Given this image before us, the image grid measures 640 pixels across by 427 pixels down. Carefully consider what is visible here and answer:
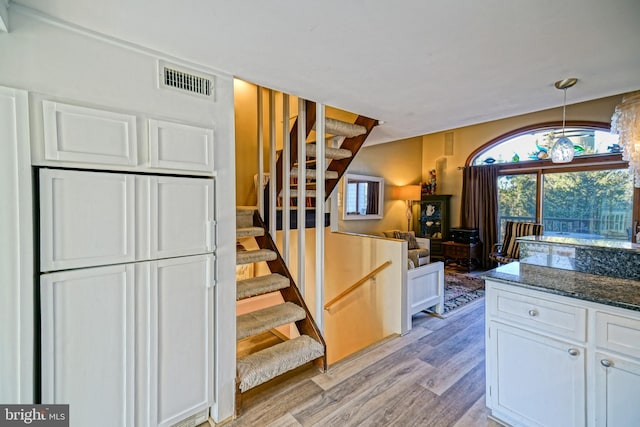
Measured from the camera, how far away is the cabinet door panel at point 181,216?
1.58 m

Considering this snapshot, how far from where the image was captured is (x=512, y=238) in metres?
5.65

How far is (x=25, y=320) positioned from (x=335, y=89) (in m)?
2.21

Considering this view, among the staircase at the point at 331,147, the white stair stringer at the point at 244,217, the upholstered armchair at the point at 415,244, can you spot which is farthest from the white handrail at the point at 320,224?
the upholstered armchair at the point at 415,244

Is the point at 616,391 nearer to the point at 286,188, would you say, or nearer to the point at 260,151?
the point at 286,188

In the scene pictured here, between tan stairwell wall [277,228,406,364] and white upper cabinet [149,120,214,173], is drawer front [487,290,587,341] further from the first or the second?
white upper cabinet [149,120,214,173]

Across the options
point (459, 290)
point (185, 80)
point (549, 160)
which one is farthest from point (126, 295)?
point (549, 160)

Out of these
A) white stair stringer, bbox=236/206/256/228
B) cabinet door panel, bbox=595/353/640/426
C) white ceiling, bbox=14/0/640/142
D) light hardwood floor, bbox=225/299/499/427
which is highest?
white ceiling, bbox=14/0/640/142

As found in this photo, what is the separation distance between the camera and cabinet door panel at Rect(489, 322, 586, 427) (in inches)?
60.1

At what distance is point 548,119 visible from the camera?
17.5 ft

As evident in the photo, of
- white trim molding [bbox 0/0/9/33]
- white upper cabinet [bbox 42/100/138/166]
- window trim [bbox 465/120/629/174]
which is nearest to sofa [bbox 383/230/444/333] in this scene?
white upper cabinet [bbox 42/100/138/166]

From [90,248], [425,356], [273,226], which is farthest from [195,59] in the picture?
[425,356]

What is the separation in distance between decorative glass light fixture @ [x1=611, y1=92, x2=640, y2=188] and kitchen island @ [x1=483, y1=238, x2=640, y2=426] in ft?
7.77

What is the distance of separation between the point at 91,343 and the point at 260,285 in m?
1.20

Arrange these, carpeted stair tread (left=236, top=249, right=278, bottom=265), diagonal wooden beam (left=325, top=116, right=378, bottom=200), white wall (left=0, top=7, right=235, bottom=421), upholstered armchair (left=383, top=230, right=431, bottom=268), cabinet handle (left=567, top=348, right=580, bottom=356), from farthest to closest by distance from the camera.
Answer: upholstered armchair (left=383, top=230, right=431, bottom=268) < diagonal wooden beam (left=325, top=116, right=378, bottom=200) < carpeted stair tread (left=236, top=249, right=278, bottom=265) < cabinet handle (left=567, top=348, right=580, bottom=356) < white wall (left=0, top=7, right=235, bottom=421)
